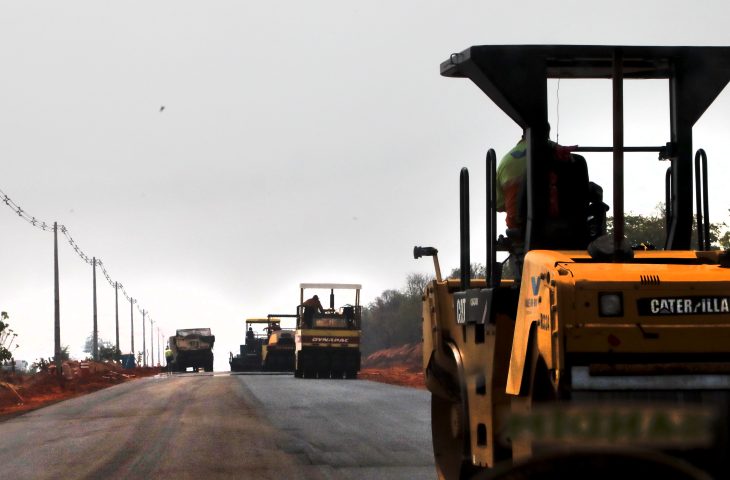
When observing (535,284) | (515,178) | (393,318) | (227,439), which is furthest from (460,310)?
(393,318)

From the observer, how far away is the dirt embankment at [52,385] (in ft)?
110

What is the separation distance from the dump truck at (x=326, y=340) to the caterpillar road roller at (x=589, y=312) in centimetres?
3551

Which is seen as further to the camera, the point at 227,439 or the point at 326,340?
the point at 326,340

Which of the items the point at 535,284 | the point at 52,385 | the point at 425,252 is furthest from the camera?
the point at 52,385

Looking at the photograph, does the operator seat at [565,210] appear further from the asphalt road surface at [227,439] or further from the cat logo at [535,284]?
the asphalt road surface at [227,439]

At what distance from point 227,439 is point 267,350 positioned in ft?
129

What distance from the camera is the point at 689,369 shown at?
4934 mm

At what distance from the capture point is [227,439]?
16125 mm

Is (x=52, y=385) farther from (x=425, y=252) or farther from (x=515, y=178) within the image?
(x=515, y=178)

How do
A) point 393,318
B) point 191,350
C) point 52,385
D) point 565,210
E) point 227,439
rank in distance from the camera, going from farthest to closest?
point 393,318 → point 191,350 → point 52,385 → point 227,439 → point 565,210

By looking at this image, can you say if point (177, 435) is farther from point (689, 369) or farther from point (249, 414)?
point (689, 369)

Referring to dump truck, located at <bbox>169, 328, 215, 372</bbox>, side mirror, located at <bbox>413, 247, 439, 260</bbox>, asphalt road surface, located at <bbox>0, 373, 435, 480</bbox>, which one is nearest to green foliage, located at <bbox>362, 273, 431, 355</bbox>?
dump truck, located at <bbox>169, 328, 215, 372</bbox>

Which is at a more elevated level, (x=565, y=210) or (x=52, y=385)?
(x=565, y=210)

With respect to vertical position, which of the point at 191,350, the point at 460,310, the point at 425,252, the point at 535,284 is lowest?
the point at 191,350
